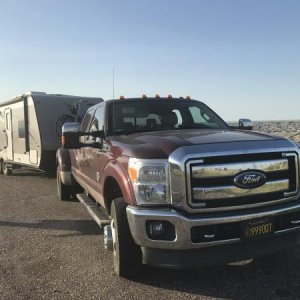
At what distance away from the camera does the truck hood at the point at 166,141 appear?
4254mm

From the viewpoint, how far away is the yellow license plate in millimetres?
4184

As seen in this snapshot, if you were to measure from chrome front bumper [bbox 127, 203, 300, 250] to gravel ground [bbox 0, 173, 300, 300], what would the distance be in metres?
0.53

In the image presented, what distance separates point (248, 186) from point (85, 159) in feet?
10.5

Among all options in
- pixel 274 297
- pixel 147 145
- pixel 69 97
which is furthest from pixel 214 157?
pixel 69 97

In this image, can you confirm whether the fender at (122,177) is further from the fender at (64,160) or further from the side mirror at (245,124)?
the fender at (64,160)

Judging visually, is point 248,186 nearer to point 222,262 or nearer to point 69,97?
point 222,262

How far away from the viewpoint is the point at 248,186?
4.22m

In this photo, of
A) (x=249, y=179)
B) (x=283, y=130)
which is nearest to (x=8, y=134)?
(x=249, y=179)

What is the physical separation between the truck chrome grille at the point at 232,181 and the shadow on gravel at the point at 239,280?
0.82 meters

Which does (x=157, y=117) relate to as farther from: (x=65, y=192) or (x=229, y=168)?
(x=65, y=192)

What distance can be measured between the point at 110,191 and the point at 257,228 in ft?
6.21

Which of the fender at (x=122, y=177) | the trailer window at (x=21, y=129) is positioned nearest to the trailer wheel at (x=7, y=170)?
the trailer window at (x=21, y=129)

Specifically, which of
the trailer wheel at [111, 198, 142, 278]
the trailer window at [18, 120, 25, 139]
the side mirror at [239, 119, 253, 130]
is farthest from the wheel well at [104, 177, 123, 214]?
the trailer window at [18, 120, 25, 139]

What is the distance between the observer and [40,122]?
1198 cm
